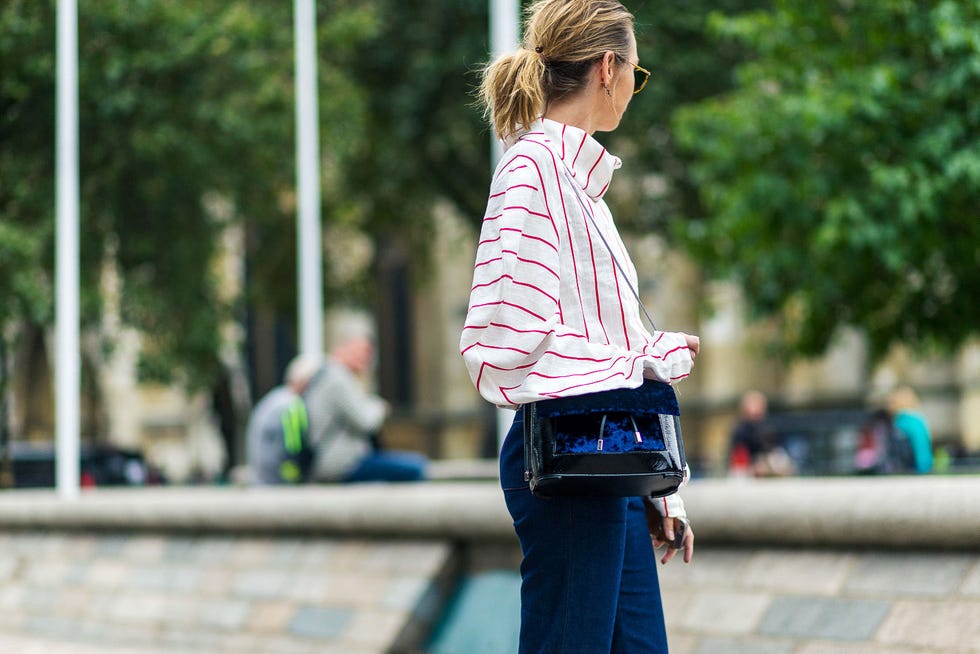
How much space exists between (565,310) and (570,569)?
1.65ft

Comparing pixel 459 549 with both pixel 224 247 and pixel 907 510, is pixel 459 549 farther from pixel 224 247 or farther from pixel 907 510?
pixel 224 247

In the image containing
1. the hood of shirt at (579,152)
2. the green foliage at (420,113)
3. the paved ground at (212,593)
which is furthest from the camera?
the green foliage at (420,113)

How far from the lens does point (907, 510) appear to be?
520cm

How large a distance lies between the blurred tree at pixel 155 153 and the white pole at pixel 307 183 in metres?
1.01

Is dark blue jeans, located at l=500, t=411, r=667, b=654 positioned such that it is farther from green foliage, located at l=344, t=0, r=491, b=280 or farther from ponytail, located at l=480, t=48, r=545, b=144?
green foliage, located at l=344, t=0, r=491, b=280

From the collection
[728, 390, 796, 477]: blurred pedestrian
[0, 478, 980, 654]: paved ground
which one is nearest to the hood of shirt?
[0, 478, 980, 654]: paved ground

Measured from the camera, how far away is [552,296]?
10.0 feet

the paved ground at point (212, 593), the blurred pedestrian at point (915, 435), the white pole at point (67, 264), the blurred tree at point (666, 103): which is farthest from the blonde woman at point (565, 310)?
the blurred tree at point (666, 103)

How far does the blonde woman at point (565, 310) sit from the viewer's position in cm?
305

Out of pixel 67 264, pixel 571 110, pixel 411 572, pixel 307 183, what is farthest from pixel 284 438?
pixel 571 110

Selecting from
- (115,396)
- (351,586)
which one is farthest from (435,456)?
(351,586)

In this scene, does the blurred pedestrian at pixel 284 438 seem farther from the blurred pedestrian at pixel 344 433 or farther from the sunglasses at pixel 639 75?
the sunglasses at pixel 639 75

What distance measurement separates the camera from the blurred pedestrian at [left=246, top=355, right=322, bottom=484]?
939cm

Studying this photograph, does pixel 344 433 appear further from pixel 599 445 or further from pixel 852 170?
pixel 852 170
